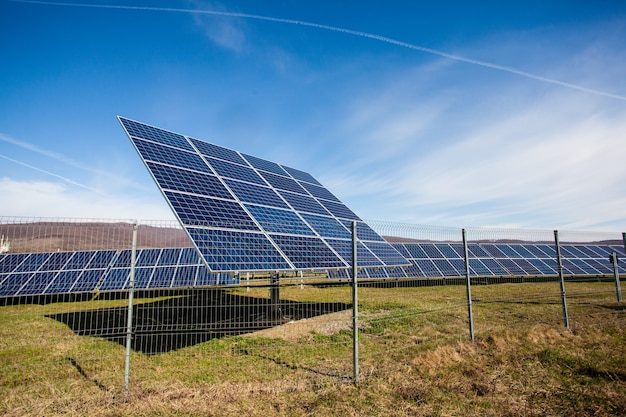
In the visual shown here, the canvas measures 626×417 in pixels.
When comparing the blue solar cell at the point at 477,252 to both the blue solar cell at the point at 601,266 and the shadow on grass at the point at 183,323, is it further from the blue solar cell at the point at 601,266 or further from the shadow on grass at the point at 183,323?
the shadow on grass at the point at 183,323

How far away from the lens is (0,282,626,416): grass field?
550cm

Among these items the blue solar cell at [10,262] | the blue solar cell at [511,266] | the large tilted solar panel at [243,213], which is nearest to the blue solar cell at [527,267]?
the blue solar cell at [511,266]

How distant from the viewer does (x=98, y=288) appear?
17.9 metres

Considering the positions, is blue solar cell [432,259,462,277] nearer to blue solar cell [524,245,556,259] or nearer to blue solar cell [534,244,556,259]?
blue solar cell [524,245,556,259]

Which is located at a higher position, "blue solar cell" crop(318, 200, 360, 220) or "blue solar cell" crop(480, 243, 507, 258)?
"blue solar cell" crop(318, 200, 360, 220)

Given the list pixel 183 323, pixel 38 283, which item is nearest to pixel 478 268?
pixel 183 323

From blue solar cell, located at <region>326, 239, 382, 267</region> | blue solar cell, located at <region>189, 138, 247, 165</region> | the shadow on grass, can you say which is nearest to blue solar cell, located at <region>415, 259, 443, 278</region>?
the shadow on grass

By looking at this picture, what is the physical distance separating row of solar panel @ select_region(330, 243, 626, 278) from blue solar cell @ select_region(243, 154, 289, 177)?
385 inches

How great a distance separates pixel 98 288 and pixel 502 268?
87.5 feet

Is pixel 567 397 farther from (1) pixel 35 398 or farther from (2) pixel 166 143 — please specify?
(2) pixel 166 143

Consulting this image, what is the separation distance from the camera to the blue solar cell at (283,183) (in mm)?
16653

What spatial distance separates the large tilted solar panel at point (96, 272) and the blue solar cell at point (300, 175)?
292 inches

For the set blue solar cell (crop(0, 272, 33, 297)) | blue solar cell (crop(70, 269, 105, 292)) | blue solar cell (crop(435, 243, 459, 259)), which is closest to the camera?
blue solar cell (crop(0, 272, 33, 297))

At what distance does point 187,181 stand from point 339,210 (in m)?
9.16
